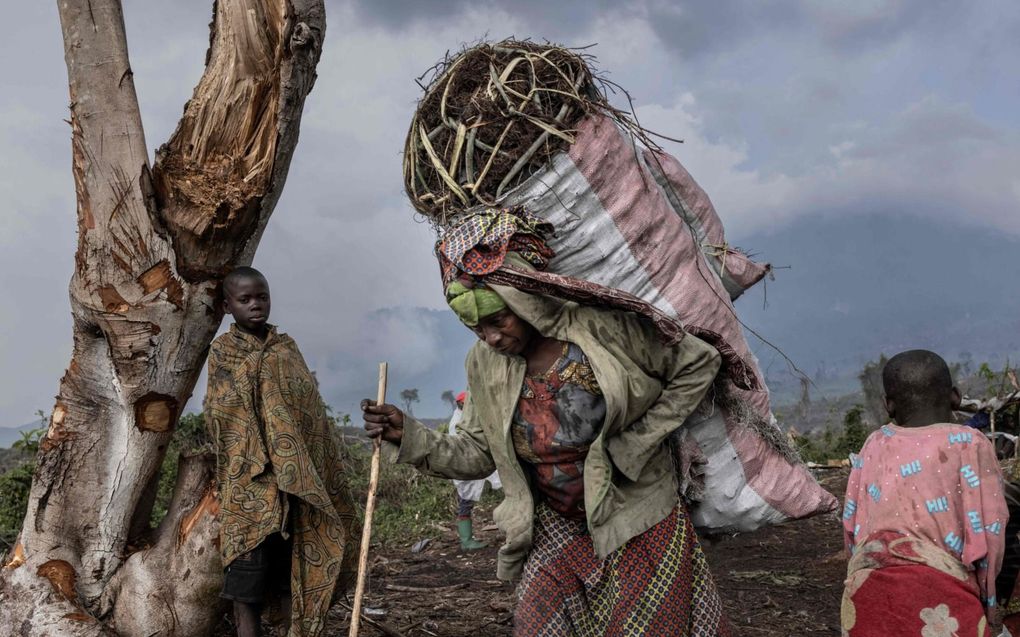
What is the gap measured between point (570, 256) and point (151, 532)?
2.49m

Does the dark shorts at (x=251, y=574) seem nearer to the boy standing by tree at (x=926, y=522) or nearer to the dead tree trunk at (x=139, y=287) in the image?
the dead tree trunk at (x=139, y=287)

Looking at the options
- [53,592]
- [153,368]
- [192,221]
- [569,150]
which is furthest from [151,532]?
[569,150]

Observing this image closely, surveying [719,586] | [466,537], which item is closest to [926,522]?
[719,586]

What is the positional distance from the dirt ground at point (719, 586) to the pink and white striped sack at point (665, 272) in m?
1.14

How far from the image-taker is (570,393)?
9.62 ft

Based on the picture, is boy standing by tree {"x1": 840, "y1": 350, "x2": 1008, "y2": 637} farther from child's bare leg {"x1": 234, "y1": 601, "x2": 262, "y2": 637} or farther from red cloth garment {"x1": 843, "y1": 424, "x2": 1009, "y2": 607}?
child's bare leg {"x1": 234, "y1": 601, "x2": 262, "y2": 637}

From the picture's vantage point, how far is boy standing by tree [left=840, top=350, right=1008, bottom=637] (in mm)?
2584

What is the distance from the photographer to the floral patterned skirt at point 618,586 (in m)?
2.89

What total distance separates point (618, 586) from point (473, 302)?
1.05 m

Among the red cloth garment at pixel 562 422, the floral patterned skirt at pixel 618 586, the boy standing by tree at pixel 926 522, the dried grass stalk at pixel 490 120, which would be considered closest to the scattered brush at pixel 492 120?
the dried grass stalk at pixel 490 120

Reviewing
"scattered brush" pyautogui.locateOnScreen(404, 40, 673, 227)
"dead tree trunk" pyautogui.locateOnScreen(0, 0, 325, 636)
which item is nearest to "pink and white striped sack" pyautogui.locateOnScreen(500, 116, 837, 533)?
"scattered brush" pyautogui.locateOnScreen(404, 40, 673, 227)

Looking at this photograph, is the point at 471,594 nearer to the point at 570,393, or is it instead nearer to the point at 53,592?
the point at 53,592

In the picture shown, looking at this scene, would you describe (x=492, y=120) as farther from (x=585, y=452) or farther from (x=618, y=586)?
(x=618, y=586)

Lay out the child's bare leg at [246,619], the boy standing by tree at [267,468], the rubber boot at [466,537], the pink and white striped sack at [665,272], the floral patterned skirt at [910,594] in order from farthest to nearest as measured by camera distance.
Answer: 1. the rubber boot at [466,537]
2. the child's bare leg at [246,619]
3. the boy standing by tree at [267,468]
4. the pink and white striped sack at [665,272]
5. the floral patterned skirt at [910,594]
